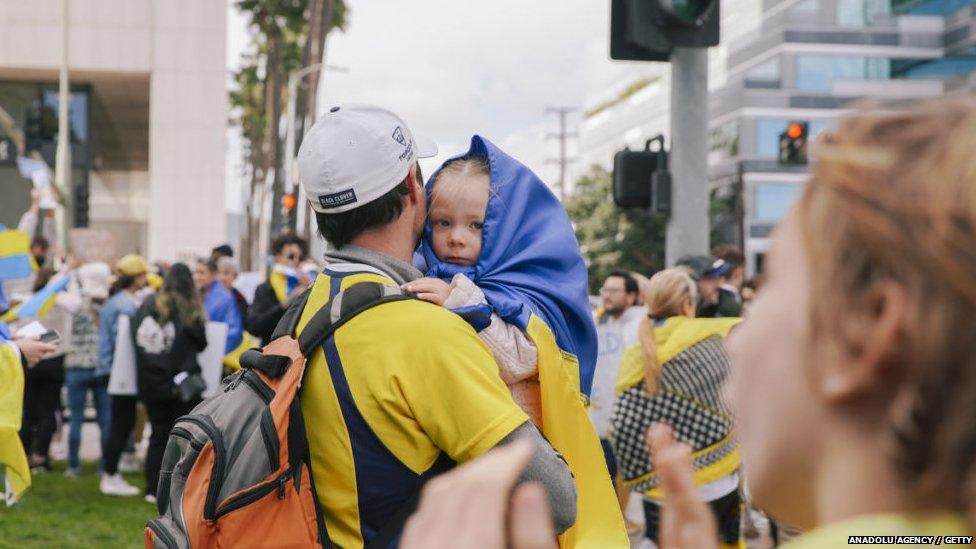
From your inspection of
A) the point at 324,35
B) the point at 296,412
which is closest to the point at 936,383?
the point at 296,412

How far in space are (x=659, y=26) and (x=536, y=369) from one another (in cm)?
547

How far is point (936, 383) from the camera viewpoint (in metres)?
0.83

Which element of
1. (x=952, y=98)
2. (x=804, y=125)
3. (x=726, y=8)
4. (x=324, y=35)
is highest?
(x=726, y=8)

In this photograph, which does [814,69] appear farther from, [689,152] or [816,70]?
[689,152]

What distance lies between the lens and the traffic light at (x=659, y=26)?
7.53m

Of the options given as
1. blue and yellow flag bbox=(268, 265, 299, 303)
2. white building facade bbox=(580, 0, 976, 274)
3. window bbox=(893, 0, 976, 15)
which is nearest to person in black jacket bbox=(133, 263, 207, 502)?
blue and yellow flag bbox=(268, 265, 299, 303)

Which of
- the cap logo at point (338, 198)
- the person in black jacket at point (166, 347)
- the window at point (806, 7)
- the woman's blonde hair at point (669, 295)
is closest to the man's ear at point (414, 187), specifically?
the cap logo at point (338, 198)

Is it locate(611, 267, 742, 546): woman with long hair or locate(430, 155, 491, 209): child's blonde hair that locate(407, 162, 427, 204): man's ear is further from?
locate(611, 267, 742, 546): woman with long hair

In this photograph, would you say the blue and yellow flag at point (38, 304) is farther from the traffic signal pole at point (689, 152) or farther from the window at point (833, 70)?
the window at point (833, 70)

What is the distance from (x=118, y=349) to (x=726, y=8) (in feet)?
275

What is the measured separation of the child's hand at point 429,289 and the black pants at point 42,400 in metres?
9.34

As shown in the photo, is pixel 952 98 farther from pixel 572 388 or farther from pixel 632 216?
pixel 632 216

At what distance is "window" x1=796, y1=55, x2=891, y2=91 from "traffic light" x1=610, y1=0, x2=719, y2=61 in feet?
236

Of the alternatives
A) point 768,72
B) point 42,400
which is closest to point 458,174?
point 42,400
